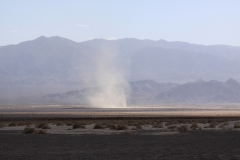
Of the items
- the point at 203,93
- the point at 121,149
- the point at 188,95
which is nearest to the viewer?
the point at 121,149

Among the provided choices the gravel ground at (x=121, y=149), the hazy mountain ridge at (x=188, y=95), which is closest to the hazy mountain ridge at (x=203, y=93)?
the hazy mountain ridge at (x=188, y=95)

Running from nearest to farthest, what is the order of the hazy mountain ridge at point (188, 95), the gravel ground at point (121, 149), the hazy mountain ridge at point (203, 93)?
the gravel ground at point (121, 149), the hazy mountain ridge at point (188, 95), the hazy mountain ridge at point (203, 93)

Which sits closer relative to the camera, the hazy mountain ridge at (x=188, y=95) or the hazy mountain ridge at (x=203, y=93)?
the hazy mountain ridge at (x=188, y=95)

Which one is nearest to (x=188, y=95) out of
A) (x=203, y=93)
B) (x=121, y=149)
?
(x=203, y=93)

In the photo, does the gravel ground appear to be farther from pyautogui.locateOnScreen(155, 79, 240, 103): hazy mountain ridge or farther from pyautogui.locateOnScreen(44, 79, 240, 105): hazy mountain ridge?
pyautogui.locateOnScreen(155, 79, 240, 103): hazy mountain ridge

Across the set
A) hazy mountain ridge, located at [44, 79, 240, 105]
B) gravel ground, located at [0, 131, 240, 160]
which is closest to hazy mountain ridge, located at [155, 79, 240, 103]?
hazy mountain ridge, located at [44, 79, 240, 105]

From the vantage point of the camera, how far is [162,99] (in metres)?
187

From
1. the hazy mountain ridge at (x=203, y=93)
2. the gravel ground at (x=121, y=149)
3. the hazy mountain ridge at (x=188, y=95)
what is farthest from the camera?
the hazy mountain ridge at (x=203, y=93)

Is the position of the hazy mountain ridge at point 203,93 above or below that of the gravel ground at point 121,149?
above

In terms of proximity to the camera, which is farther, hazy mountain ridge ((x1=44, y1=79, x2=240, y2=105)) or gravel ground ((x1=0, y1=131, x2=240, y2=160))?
hazy mountain ridge ((x1=44, y1=79, x2=240, y2=105))

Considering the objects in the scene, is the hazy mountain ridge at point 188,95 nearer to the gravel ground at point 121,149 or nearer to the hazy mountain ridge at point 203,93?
the hazy mountain ridge at point 203,93

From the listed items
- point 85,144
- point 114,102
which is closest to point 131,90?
point 114,102

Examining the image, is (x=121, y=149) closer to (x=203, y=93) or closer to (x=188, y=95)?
(x=188, y=95)

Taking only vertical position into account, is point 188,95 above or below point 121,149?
above
